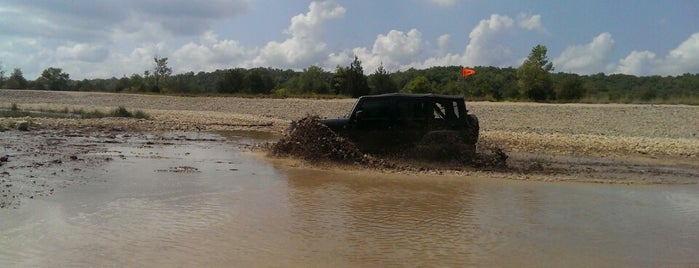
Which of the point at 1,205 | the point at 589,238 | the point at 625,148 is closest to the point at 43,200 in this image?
the point at 1,205

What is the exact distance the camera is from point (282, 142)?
13.9 m

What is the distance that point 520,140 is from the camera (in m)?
18.7

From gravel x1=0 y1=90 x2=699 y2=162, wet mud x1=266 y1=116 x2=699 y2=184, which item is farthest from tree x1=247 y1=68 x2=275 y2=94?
wet mud x1=266 y1=116 x2=699 y2=184

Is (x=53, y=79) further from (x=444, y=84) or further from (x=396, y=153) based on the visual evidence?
(x=396, y=153)

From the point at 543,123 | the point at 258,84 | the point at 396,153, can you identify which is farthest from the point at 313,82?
the point at 396,153

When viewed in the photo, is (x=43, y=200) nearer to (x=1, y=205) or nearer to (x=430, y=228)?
(x=1, y=205)

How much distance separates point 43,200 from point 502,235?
20.4 feet

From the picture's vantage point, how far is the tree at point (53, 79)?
6894 cm

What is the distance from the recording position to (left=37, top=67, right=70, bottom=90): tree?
68.9 metres

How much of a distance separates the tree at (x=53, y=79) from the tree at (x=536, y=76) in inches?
2091

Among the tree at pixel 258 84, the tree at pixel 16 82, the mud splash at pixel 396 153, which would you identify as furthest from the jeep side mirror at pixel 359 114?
the tree at pixel 16 82

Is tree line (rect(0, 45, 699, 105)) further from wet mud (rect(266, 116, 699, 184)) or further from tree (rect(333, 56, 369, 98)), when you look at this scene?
wet mud (rect(266, 116, 699, 184))

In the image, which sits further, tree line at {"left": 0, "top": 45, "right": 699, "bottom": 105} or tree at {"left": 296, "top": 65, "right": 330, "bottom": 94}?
tree at {"left": 296, "top": 65, "right": 330, "bottom": 94}

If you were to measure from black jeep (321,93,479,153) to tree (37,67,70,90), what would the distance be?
65.1 m
